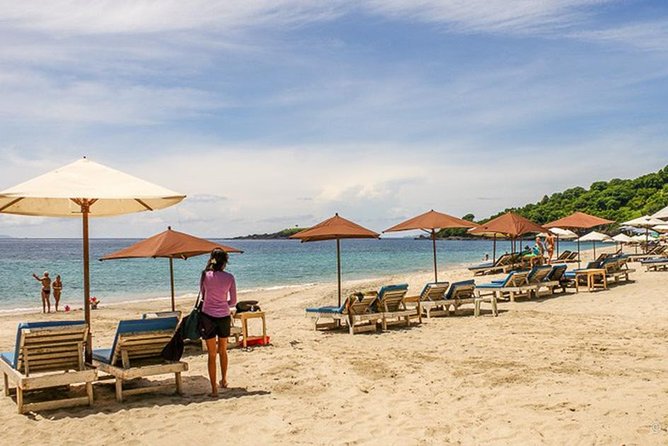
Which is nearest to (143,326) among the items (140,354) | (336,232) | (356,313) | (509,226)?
(140,354)

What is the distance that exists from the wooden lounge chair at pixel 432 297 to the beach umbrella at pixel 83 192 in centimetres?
656

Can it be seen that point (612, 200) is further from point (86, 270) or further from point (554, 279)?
point (86, 270)

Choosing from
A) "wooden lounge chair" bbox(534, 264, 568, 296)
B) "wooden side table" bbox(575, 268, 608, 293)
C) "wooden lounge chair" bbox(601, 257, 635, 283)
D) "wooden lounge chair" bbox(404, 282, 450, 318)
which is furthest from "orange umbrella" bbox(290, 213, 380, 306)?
"wooden lounge chair" bbox(601, 257, 635, 283)

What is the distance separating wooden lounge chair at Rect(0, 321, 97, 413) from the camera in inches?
244

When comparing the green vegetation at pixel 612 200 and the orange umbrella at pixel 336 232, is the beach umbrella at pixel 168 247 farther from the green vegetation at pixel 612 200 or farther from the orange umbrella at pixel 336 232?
the green vegetation at pixel 612 200

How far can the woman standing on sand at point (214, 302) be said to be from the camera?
6789 millimetres

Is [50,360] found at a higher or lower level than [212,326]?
lower

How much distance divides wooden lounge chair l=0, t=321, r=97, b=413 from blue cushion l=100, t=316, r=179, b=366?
0.36 m

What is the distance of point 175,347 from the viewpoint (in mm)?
6793

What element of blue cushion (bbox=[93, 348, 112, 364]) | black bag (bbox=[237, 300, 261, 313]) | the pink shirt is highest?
the pink shirt

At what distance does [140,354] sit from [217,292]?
1092 millimetres

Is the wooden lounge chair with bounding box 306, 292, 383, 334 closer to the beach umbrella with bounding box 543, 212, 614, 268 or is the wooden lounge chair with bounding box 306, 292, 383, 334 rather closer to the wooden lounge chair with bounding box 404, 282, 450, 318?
the wooden lounge chair with bounding box 404, 282, 450, 318

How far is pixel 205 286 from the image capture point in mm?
6797

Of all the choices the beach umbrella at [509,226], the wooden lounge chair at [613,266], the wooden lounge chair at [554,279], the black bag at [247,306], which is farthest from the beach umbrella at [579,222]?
the black bag at [247,306]
